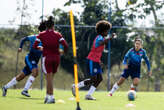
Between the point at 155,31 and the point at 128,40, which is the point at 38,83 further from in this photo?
the point at 155,31

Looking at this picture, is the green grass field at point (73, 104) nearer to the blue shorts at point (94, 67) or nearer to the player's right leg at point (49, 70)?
the player's right leg at point (49, 70)

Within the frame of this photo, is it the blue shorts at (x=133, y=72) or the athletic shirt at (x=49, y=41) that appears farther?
the blue shorts at (x=133, y=72)

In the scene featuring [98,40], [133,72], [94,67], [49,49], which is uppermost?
[98,40]

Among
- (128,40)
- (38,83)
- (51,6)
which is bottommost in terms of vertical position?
(38,83)

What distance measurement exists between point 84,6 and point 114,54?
197 cm

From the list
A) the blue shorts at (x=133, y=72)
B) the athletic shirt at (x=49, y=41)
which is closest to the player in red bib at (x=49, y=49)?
the athletic shirt at (x=49, y=41)

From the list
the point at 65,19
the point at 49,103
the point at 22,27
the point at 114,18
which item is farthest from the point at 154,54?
the point at 49,103

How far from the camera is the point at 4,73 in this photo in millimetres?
15352

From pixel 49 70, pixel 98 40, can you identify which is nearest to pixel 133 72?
pixel 98 40

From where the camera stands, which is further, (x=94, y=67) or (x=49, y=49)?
(x=94, y=67)

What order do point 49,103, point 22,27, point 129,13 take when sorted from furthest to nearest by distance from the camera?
point 129,13 < point 22,27 < point 49,103

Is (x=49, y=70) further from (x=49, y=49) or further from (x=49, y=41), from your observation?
(x=49, y=41)

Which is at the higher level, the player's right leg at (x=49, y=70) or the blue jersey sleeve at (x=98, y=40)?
the blue jersey sleeve at (x=98, y=40)

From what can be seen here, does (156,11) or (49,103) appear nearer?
(49,103)
